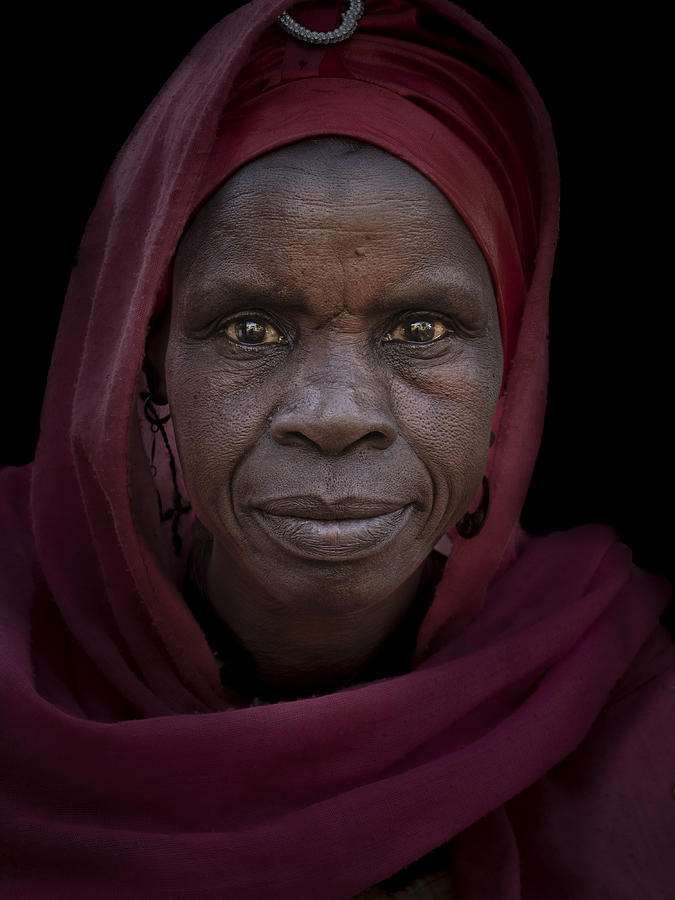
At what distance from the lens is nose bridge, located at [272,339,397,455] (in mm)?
1312

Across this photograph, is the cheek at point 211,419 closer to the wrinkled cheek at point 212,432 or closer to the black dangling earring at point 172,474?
the wrinkled cheek at point 212,432

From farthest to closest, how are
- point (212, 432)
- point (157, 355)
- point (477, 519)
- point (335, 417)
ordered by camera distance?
point (477, 519) → point (157, 355) → point (212, 432) → point (335, 417)

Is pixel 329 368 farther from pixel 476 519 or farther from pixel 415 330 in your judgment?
pixel 476 519

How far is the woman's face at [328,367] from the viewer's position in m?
1.36

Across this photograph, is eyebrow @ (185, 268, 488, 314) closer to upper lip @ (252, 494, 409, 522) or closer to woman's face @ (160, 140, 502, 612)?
woman's face @ (160, 140, 502, 612)

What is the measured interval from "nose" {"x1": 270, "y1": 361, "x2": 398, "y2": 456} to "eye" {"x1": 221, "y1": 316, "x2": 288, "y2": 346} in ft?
0.34

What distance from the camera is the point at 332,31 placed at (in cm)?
144

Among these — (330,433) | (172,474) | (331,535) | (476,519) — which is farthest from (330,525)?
(172,474)

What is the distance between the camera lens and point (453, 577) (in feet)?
5.69

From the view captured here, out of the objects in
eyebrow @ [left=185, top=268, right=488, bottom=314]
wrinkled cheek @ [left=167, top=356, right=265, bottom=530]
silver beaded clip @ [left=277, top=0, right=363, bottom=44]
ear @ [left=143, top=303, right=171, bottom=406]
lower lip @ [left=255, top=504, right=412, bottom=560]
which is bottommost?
lower lip @ [left=255, top=504, right=412, bottom=560]

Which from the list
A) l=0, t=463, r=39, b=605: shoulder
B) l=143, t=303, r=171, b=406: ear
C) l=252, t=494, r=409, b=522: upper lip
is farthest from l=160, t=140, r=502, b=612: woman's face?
l=0, t=463, r=39, b=605: shoulder

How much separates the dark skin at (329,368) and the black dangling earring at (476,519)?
0.25m

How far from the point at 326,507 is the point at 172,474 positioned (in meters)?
0.63

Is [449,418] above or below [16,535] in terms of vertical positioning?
above
